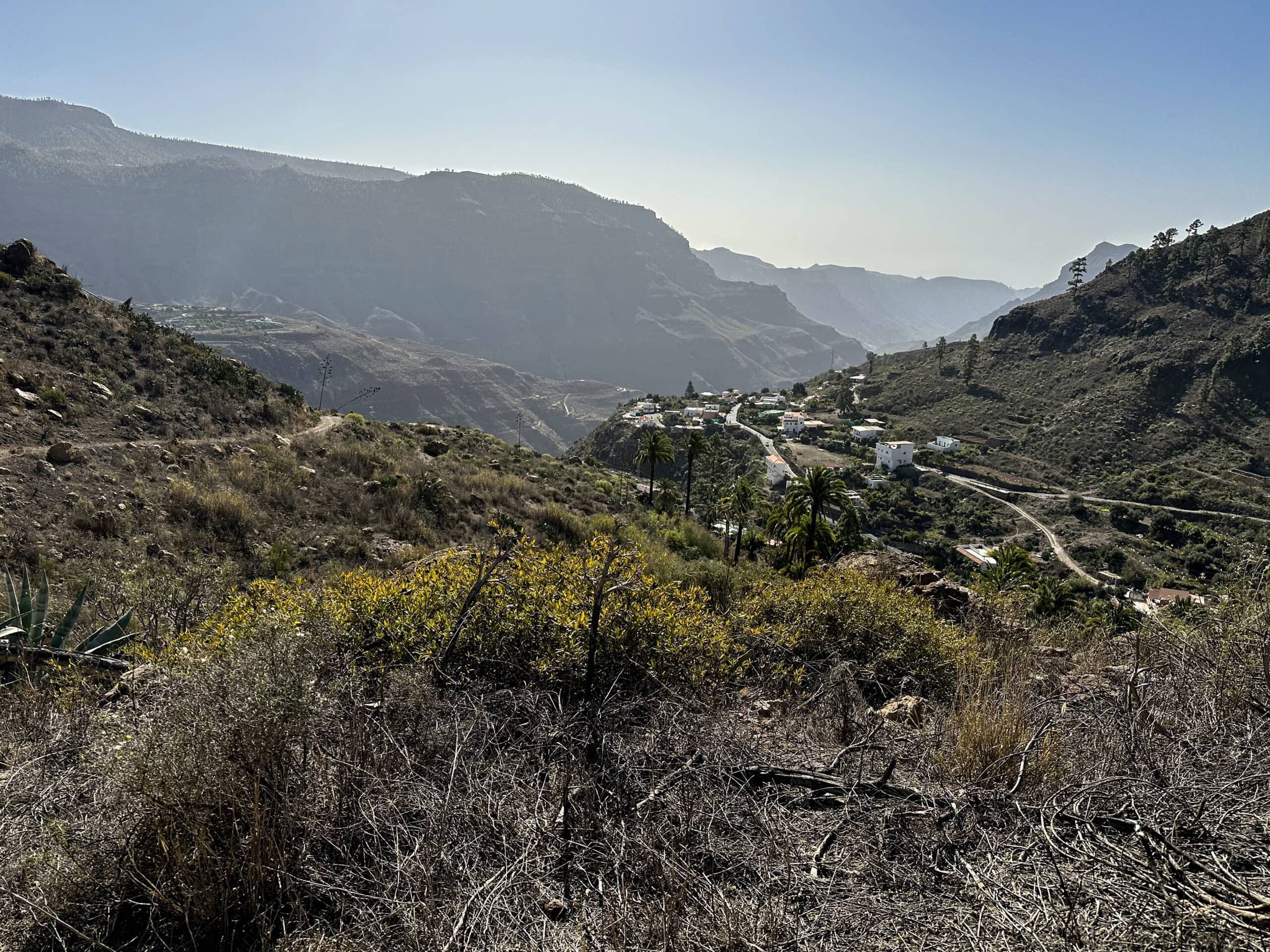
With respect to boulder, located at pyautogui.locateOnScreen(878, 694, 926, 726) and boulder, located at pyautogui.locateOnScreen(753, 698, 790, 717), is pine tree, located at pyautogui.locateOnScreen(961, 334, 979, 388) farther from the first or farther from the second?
boulder, located at pyautogui.locateOnScreen(753, 698, 790, 717)

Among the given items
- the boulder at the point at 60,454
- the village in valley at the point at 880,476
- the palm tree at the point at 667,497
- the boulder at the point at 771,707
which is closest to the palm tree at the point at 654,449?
the palm tree at the point at 667,497

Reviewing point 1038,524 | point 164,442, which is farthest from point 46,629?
point 1038,524

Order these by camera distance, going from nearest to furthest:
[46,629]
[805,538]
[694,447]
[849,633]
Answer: [46,629]
[849,633]
[805,538]
[694,447]

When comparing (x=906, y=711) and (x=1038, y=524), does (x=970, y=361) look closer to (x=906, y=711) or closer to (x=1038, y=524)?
(x=1038, y=524)

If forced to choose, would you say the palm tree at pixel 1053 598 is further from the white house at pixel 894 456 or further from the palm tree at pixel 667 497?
the white house at pixel 894 456

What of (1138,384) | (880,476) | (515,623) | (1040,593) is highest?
(1138,384)

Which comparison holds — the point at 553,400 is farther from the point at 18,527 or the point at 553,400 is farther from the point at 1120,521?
the point at 18,527
